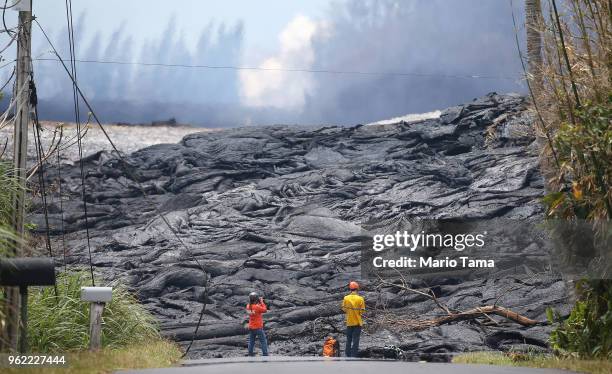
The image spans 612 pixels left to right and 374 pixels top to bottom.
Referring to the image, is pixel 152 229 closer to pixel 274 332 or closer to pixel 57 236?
pixel 57 236

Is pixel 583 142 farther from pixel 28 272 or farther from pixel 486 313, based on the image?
pixel 486 313

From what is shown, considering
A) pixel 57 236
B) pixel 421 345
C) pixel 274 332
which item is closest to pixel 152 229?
pixel 57 236

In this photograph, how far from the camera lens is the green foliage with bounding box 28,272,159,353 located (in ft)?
56.0

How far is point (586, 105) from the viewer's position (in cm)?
1560

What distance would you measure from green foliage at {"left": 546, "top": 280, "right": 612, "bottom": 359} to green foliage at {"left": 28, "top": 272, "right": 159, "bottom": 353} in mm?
8227

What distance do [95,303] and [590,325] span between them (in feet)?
26.5

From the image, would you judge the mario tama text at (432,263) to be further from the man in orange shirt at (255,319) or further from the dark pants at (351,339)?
the man in orange shirt at (255,319)

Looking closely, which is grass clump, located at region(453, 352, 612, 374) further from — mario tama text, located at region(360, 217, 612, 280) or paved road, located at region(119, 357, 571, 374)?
mario tama text, located at region(360, 217, 612, 280)

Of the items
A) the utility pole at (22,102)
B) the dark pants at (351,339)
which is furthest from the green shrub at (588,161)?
the utility pole at (22,102)

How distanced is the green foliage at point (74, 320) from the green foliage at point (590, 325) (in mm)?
8227

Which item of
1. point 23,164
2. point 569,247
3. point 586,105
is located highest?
point 586,105

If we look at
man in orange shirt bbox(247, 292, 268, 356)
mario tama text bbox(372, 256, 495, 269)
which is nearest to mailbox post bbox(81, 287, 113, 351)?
man in orange shirt bbox(247, 292, 268, 356)

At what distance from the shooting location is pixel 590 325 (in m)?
16.1

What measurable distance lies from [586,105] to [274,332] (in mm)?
19701
